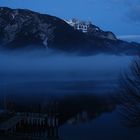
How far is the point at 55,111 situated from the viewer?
25359 mm

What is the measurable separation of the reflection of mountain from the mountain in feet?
16.0

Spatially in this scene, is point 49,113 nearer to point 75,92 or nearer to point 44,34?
point 75,92

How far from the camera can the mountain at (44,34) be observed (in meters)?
35.7

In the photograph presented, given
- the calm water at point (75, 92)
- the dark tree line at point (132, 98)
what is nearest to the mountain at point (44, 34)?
the calm water at point (75, 92)

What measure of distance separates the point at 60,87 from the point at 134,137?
21.7 meters

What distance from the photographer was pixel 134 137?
52.4 feet

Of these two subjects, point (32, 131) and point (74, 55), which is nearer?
point (32, 131)

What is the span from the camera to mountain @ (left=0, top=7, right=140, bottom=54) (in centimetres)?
3572

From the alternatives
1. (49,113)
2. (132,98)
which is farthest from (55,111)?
(132,98)

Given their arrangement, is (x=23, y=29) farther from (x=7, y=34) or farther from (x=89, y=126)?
(x=89, y=126)

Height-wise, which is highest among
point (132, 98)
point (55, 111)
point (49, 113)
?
point (132, 98)

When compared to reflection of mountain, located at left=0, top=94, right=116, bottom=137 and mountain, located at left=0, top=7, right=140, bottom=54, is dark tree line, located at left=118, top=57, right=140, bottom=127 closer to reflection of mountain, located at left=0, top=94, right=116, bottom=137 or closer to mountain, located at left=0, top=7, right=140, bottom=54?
reflection of mountain, located at left=0, top=94, right=116, bottom=137

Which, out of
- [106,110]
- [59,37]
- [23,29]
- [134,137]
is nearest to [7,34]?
[23,29]

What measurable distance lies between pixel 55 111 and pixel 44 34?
64.1 feet
